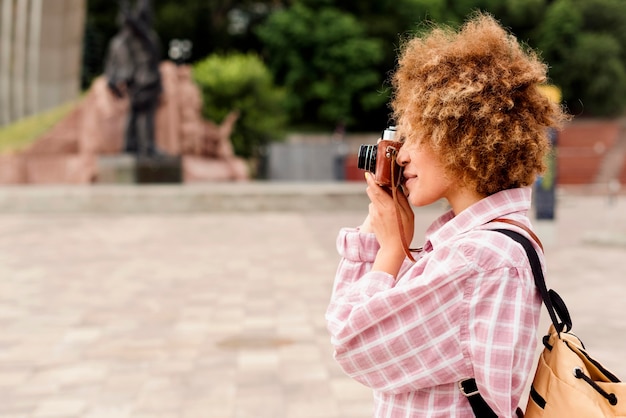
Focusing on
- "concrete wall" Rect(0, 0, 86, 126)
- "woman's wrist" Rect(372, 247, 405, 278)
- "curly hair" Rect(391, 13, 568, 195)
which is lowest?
"woman's wrist" Rect(372, 247, 405, 278)

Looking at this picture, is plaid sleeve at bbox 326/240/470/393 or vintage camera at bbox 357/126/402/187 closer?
plaid sleeve at bbox 326/240/470/393

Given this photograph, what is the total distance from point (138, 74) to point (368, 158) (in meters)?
17.1

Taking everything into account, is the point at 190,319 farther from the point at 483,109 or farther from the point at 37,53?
the point at 37,53

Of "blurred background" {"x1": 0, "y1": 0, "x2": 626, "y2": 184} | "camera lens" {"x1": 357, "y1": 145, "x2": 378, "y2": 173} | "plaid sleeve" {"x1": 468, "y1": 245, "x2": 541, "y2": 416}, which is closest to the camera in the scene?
"plaid sleeve" {"x1": 468, "y1": 245, "x2": 541, "y2": 416}

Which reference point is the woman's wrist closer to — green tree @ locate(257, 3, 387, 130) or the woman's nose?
the woman's nose

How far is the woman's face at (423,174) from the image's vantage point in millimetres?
1558

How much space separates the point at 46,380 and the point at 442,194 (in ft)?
12.7

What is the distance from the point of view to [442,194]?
159 cm

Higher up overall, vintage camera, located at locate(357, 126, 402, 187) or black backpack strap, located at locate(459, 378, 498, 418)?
vintage camera, located at locate(357, 126, 402, 187)

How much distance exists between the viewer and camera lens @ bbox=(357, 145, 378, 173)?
165 centimetres

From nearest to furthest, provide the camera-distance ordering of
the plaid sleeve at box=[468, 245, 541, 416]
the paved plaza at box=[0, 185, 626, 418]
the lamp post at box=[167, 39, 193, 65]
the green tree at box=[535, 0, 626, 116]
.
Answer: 1. the plaid sleeve at box=[468, 245, 541, 416]
2. the paved plaza at box=[0, 185, 626, 418]
3. the green tree at box=[535, 0, 626, 116]
4. the lamp post at box=[167, 39, 193, 65]

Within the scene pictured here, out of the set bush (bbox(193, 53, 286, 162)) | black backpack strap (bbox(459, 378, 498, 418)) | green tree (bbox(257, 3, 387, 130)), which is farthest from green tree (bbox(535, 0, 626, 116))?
black backpack strap (bbox(459, 378, 498, 418))

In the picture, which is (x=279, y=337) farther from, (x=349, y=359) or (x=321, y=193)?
(x=321, y=193)

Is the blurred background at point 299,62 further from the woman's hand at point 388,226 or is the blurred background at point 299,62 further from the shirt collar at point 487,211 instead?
the shirt collar at point 487,211
